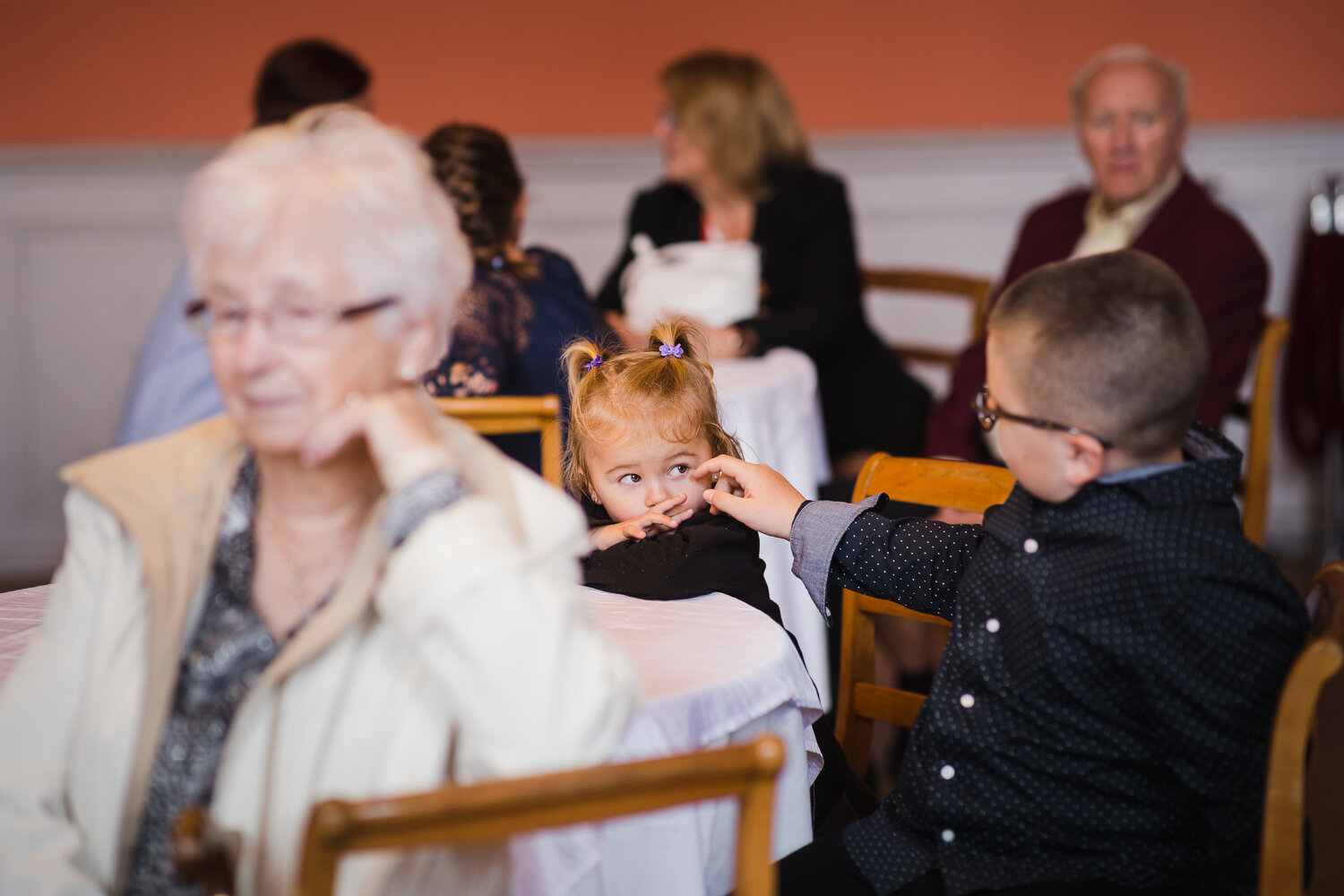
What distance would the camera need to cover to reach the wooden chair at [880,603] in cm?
181

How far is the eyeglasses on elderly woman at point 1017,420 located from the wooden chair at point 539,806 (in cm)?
56

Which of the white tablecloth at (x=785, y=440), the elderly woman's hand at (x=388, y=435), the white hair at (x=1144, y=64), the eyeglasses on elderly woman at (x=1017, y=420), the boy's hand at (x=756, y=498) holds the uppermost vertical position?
the white hair at (x=1144, y=64)

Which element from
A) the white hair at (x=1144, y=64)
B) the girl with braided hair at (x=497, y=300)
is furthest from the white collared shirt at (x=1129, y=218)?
the girl with braided hair at (x=497, y=300)

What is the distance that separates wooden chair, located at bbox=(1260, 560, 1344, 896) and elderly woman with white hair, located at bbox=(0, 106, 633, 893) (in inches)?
25.1

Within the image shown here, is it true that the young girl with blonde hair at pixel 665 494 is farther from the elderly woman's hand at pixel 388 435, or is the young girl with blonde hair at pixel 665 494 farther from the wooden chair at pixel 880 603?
the elderly woman's hand at pixel 388 435

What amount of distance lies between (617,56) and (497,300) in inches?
87.9

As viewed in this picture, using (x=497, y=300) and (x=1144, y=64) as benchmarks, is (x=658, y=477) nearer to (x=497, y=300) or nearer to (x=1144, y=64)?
(x=497, y=300)

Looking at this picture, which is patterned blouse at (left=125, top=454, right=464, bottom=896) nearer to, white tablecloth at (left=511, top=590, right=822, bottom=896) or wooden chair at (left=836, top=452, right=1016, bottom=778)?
white tablecloth at (left=511, top=590, right=822, bottom=896)

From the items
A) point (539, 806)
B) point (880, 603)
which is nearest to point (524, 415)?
point (880, 603)

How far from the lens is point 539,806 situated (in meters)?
0.88

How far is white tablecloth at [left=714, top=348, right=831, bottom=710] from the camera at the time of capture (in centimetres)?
269

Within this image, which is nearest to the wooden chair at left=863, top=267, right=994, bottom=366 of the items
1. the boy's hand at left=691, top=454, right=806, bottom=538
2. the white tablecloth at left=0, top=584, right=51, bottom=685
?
the boy's hand at left=691, top=454, right=806, bottom=538

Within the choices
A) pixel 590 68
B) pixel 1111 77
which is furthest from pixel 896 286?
pixel 590 68

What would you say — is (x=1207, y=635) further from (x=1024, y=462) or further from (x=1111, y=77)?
(x=1111, y=77)
